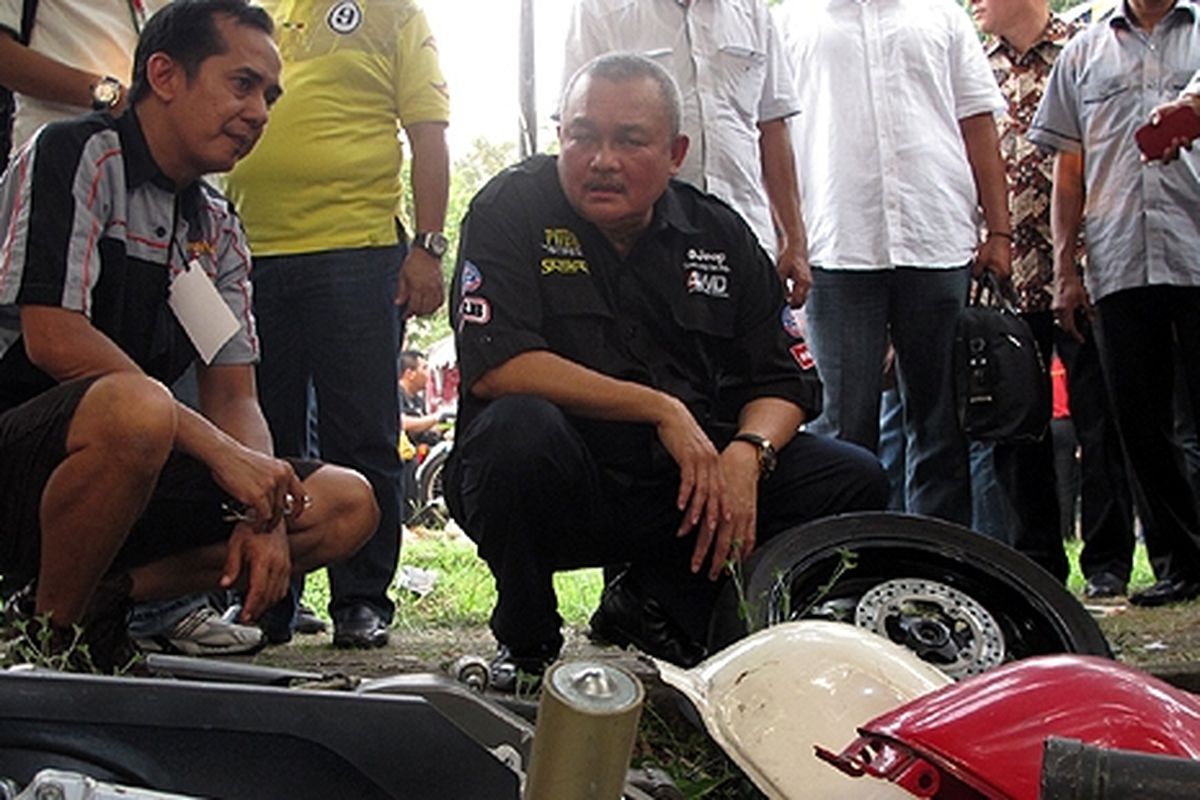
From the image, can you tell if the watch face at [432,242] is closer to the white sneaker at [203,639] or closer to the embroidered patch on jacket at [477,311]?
the embroidered patch on jacket at [477,311]

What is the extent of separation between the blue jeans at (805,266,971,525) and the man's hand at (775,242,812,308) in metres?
0.17

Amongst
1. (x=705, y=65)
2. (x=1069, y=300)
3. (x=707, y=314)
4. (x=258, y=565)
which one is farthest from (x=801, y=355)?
(x=1069, y=300)

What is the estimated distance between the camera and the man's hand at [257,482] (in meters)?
2.61

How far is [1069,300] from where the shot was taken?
4387 millimetres

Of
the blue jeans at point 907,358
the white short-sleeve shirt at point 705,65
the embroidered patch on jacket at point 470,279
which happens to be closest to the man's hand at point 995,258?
the blue jeans at point 907,358

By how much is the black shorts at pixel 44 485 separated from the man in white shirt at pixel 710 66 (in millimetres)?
1403

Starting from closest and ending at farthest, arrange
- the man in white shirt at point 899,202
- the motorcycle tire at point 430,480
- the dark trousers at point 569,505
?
the dark trousers at point 569,505
the man in white shirt at point 899,202
the motorcycle tire at point 430,480

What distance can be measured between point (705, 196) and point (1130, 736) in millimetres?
2071

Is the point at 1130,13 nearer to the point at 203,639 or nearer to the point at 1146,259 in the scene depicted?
the point at 1146,259

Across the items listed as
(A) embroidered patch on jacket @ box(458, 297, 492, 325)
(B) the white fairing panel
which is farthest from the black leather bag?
(B) the white fairing panel

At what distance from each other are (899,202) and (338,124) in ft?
5.25

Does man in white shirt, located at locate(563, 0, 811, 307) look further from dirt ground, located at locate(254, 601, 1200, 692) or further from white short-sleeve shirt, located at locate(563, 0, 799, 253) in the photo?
dirt ground, located at locate(254, 601, 1200, 692)

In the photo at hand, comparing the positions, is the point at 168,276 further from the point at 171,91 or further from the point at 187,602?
the point at 187,602

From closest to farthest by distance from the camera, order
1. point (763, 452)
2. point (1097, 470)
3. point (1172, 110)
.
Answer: point (763, 452), point (1172, 110), point (1097, 470)
